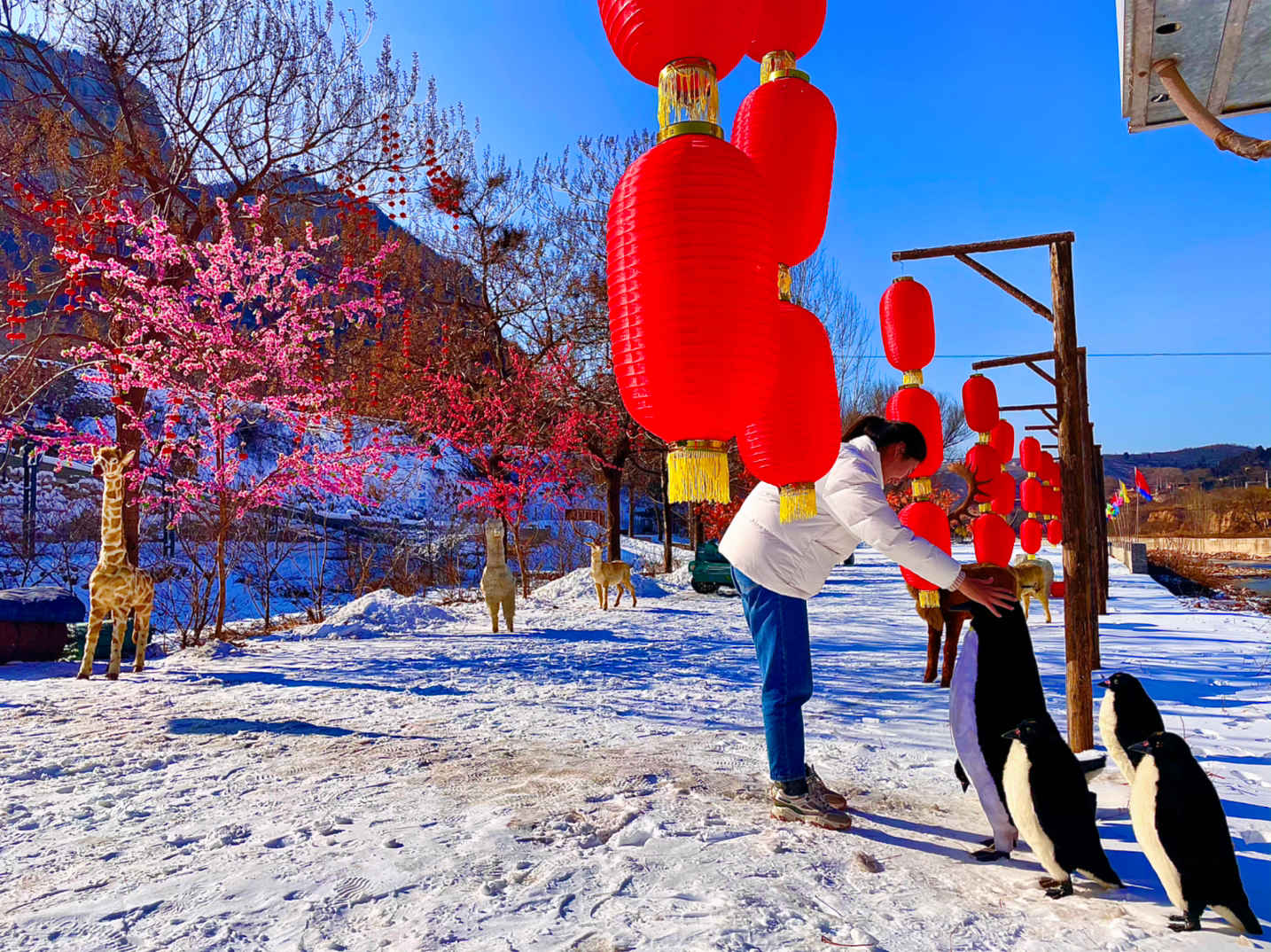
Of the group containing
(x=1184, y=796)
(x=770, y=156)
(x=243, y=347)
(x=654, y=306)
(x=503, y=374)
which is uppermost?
(x=503, y=374)

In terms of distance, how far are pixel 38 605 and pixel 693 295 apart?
8.98m

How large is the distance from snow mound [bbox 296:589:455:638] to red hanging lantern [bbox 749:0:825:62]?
8286 millimetres

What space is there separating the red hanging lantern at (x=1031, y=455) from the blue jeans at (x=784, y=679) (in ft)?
30.9

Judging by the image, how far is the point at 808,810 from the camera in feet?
10.9

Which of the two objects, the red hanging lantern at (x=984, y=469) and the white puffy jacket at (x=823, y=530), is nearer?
the white puffy jacket at (x=823, y=530)

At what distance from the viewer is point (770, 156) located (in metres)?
3.49

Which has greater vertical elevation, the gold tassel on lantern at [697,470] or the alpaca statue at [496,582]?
the gold tassel on lantern at [697,470]

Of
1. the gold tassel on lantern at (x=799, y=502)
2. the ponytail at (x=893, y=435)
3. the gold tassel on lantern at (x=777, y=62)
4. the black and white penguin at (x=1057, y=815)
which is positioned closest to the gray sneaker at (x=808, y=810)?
the black and white penguin at (x=1057, y=815)

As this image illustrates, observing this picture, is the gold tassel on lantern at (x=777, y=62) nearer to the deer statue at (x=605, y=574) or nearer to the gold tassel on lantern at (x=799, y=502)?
the gold tassel on lantern at (x=799, y=502)

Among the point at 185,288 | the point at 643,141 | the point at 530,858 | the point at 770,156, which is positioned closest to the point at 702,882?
the point at 530,858

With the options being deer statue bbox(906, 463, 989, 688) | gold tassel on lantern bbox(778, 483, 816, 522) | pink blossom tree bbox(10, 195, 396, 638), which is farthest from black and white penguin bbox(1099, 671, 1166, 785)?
pink blossom tree bbox(10, 195, 396, 638)

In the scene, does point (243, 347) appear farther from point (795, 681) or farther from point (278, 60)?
point (795, 681)

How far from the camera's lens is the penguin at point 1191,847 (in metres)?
2.30

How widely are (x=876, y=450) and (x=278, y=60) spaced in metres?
9.53
